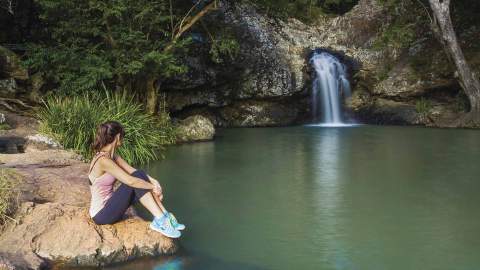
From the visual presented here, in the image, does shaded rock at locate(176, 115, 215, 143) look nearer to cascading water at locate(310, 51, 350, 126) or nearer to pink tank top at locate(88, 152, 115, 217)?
cascading water at locate(310, 51, 350, 126)

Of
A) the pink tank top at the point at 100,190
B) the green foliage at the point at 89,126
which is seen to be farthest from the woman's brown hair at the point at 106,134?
the green foliage at the point at 89,126

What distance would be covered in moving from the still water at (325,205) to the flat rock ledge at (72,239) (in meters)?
0.19

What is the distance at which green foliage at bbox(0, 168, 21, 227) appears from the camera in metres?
6.06

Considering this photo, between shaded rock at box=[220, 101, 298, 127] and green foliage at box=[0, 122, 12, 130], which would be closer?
green foliage at box=[0, 122, 12, 130]

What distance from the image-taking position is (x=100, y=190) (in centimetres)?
607

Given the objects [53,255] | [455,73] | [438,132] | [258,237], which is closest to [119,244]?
[53,255]

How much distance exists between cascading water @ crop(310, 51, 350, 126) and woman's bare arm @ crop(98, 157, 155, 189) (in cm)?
1853

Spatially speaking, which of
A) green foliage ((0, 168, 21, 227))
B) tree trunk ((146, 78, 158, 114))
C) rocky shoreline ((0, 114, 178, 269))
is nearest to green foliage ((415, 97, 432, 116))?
tree trunk ((146, 78, 158, 114))

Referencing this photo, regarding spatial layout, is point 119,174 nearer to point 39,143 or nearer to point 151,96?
point 39,143

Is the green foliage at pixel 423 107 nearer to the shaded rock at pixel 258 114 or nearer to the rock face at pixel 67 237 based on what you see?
the shaded rock at pixel 258 114

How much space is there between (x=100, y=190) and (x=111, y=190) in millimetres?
147

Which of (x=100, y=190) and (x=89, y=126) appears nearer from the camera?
(x=100, y=190)

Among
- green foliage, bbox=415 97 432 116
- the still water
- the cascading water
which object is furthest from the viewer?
the cascading water

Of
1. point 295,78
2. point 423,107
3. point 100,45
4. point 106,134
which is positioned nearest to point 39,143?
point 106,134
